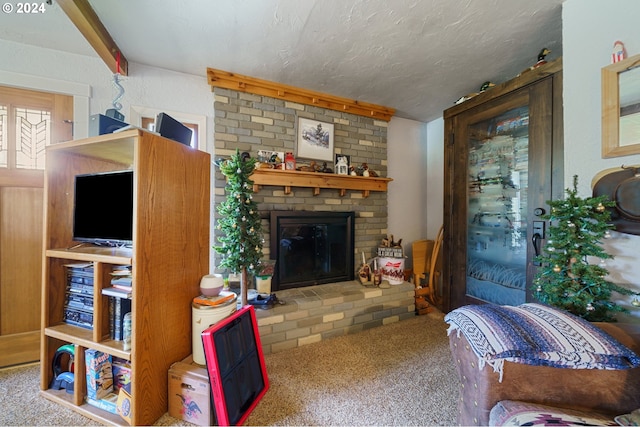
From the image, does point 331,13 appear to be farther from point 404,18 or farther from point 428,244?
point 428,244

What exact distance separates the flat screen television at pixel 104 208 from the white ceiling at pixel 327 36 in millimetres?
1158

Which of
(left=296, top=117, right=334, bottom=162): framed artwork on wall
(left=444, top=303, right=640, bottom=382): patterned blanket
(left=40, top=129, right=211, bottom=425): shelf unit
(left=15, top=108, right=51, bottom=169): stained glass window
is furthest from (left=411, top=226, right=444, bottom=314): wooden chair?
(left=15, top=108, right=51, bottom=169): stained glass window

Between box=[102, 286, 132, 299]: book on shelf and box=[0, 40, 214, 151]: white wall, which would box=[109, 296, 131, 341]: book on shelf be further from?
box=[0, 40, 214, 151]: white wall

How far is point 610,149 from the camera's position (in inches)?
50.9

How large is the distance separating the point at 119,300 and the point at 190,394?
61 cm

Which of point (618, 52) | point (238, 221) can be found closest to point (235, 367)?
point (238, 221)

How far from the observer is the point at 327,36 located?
1790mm

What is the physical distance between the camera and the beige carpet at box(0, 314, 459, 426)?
4.17 ft

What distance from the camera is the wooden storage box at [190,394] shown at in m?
1.20

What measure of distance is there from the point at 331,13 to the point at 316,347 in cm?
251

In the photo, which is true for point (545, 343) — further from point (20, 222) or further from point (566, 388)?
point (20, 222)

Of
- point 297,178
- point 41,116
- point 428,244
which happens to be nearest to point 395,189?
point 428,244

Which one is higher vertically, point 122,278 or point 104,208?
point 104,208

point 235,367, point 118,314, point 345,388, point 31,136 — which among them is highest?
point 31,136
